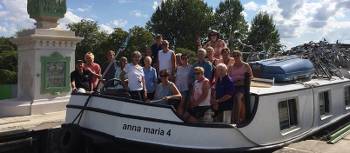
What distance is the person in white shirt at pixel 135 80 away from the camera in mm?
7238

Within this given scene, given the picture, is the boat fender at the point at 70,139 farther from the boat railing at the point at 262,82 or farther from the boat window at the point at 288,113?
the boat window at the point at 288,113

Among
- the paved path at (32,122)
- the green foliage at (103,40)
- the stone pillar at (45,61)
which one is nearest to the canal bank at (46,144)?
the paved path at (32,122)

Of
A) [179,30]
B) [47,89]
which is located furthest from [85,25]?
[47,89]

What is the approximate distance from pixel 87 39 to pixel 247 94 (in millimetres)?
42426

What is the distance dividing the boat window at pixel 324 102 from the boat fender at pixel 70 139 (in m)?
5.41

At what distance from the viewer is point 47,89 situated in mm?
14445

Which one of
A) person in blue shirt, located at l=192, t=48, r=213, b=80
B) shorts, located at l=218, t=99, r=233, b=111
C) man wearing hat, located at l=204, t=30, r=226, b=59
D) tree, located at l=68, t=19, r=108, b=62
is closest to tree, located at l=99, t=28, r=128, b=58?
tree, located at l=68, t=19, r=108, b=62

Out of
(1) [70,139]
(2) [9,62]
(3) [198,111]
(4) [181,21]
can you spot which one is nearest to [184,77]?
(3) [198,111]

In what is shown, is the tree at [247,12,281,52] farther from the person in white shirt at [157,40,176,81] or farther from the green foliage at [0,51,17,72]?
the person in white shirt at [157,40,176,81]

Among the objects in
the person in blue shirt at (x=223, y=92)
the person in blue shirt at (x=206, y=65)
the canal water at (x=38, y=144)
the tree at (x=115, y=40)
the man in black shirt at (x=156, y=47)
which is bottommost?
the canal water at (x=38, y=144)

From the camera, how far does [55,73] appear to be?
14.8 metres

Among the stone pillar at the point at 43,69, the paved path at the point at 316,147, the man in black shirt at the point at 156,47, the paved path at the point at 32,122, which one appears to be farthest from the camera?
the stone pillar at the point at 43,69

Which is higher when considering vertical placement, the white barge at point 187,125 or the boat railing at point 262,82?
the boat railing at point 262,82

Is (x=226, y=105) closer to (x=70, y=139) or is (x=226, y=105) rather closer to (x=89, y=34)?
(x=70, y=139)
